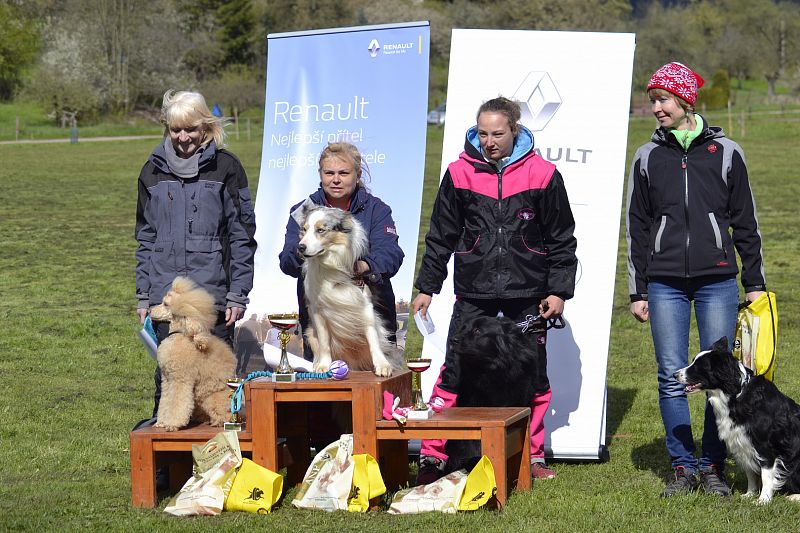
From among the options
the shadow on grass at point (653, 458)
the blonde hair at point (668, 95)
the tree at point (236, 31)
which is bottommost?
the shadow on grass at point (653, 458)

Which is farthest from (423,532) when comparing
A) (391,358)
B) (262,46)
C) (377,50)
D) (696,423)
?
(262,46)

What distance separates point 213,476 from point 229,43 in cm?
6070

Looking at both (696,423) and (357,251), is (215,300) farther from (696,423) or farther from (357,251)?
(696,423)

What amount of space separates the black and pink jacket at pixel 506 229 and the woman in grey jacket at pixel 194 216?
983 mm

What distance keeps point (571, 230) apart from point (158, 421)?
7.44 feet

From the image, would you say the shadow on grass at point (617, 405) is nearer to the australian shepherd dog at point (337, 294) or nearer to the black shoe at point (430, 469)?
the black shoe at point (430, 469)

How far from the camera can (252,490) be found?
4.96 m

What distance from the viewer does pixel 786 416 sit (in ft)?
16.7

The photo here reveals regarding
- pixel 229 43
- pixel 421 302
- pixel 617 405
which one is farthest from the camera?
pixel 229 43

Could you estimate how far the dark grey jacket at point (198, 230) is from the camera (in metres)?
5.20

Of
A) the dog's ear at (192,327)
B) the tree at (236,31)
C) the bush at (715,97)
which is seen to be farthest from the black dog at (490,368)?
the tree at (236,31)

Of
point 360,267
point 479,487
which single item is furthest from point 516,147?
point 479,487

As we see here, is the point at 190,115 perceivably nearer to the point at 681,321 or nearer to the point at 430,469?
the point at 430,469

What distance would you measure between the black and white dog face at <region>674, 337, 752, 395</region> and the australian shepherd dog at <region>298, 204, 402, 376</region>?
1.46 metres
